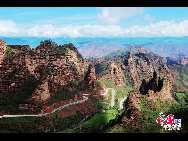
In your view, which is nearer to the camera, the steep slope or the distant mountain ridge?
the steep slope

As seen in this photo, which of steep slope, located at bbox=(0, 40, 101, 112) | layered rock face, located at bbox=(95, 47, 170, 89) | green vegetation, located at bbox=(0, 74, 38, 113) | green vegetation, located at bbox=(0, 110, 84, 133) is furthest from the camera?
layered rock face, located at bbox=(95, 47, 170, 89)

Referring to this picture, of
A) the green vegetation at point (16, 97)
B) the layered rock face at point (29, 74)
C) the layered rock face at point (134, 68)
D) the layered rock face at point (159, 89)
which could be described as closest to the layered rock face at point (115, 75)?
the layered rock face at point (134, 68)

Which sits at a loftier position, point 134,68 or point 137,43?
point 137,43

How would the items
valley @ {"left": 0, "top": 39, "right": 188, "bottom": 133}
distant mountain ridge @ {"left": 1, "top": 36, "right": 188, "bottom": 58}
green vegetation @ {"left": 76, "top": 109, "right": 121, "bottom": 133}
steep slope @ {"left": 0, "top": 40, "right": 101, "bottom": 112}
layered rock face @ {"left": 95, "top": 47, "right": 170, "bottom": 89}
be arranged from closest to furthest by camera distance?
valley @ {"left": 0, "top": 39, "right": 188, "bottom": 133} < green vegetation @ {"left": 76, "top": 109, "right": 121, "bottom": 133} < steep slope @ {"left": 0, "top": 40, "right": 101, "bottom": 112} < distant mountain ridge @ {"left": 1, "top": 36, "right": 188, "bottom": 58} < layered rock face @ {"left": 95, "top": 47, "right": 170, "bottom": 89}

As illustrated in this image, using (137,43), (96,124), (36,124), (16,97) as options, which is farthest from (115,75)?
(36,124)

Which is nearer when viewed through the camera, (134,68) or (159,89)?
(159,89)

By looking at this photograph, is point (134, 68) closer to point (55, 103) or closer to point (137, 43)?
point (137, 43)

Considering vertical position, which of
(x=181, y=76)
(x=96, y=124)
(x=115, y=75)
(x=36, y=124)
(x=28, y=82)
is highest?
(x=28, y=82)

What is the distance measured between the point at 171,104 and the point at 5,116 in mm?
25092

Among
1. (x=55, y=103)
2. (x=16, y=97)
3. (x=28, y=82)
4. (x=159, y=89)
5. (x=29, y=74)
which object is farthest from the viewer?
(x=159, y=89)

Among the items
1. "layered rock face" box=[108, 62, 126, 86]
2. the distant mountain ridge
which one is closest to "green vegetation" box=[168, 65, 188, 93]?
Answer: the distant mountain ridge

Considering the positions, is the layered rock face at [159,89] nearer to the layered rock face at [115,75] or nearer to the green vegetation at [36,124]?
the green vegetation at [36,124]

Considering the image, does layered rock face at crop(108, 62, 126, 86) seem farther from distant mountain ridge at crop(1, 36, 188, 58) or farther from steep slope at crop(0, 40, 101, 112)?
steep slope at crop(0, 40, 101, 112)
